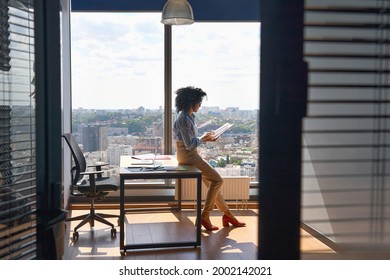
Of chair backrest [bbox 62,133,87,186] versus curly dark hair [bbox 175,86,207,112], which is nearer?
chair backrest [bbox 62,133,87,186]

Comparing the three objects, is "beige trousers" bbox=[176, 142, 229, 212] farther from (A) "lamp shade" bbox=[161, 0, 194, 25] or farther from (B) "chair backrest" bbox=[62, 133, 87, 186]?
(A) "lamp shade" bbox=[161, 0, 194, 25]

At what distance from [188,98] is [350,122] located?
3910 millimetres

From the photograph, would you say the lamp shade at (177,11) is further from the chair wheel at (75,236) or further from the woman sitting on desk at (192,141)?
the chair wheel at (75,236)

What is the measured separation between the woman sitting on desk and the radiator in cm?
88

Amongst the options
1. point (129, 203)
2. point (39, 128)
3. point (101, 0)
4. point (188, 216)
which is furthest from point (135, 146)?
point (39, 128)

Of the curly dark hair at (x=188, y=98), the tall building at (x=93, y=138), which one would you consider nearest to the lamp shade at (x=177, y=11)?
the curly dark hair at (x=188, y=98)

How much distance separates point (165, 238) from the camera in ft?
17.2

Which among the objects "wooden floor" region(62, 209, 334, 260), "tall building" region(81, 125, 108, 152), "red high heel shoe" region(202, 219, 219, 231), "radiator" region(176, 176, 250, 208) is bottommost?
"wooden floor" region(62, 209, 334, 260)

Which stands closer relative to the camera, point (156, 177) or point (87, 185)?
point (156, 177)

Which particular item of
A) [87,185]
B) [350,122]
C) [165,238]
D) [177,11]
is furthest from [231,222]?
[350,122]

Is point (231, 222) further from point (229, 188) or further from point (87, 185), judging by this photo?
point (87, 185)

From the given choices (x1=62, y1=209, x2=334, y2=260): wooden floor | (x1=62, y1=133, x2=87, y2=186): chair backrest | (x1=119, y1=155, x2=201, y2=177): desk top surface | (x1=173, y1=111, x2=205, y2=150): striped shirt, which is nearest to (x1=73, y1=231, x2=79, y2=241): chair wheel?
(x1=62, y1=209, x2=334, y2=260): wooden floor

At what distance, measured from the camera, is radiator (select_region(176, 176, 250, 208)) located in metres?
6.61
